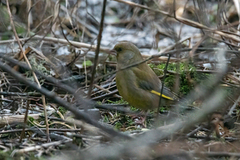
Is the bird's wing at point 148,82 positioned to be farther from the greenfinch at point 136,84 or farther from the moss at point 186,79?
the moss at point 186,79

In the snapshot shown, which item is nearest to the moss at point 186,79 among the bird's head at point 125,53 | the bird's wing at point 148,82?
the bird's wing at point 148,82

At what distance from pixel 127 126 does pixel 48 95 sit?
1944 mm

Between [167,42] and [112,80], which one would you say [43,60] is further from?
[167,42]

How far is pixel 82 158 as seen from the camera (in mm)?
1842

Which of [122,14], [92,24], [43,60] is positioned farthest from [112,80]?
[122,14]

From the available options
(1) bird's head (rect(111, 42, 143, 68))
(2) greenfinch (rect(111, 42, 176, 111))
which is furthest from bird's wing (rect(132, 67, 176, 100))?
(1) bird's head (rect(111, 42, 143, 68))

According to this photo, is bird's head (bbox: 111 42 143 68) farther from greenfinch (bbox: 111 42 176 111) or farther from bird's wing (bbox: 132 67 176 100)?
bird's wing (bbox: 132 67 176 100)

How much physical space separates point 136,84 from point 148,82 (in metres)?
0.18

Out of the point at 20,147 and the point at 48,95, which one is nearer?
the point at 48,95

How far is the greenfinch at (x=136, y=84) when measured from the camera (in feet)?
13.2

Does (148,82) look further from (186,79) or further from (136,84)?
(186,79)

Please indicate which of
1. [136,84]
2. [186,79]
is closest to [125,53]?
[136,84]

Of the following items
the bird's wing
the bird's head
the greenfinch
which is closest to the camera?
the greenfinch

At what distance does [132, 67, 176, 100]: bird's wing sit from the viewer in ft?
13.7
